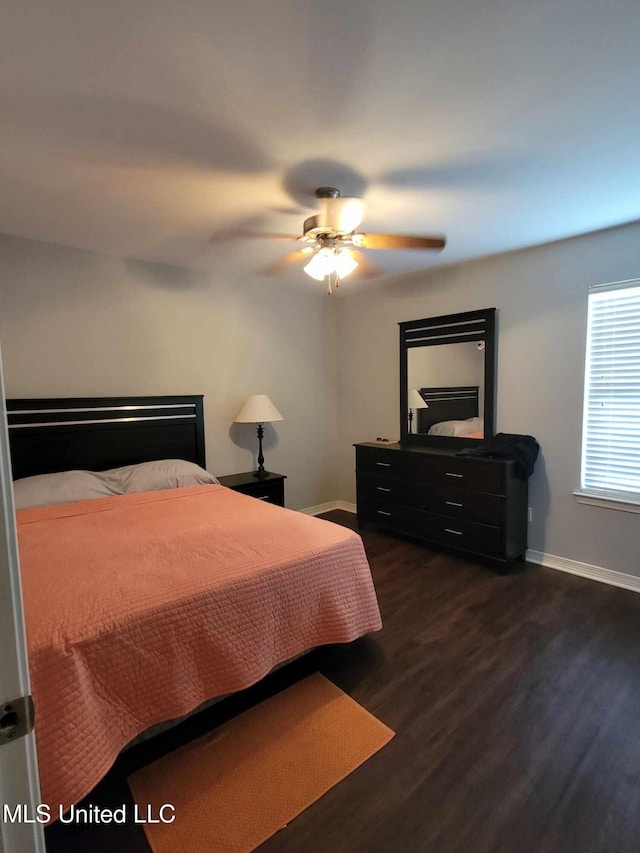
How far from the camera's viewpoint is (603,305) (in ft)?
9.77

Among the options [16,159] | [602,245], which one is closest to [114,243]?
[16,159]

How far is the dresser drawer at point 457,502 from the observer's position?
3193mm

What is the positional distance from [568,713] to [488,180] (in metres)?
2.51

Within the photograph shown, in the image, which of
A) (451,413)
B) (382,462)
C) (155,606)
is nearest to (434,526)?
(382,462)

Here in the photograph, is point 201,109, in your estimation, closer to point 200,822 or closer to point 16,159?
point 16,159

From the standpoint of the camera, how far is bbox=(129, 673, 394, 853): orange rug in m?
1.39

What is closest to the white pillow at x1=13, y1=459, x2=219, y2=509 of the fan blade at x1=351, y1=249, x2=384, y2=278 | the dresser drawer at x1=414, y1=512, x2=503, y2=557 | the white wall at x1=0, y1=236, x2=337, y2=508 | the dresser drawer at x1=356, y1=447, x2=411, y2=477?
the white wall at x1=0, y1=236, x2=337, y2=508

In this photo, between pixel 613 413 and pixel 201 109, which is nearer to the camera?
pixel 201 109

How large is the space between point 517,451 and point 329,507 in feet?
7.72

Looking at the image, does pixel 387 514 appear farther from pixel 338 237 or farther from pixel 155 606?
pixel 155 606

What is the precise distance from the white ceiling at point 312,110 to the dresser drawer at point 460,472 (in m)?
1.71

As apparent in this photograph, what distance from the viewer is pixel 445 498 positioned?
3.51m

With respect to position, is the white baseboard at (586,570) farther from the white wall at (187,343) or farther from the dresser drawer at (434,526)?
the white wall at (187,343)

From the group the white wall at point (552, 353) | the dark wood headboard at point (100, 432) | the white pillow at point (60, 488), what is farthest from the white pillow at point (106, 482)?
the white wall at point (552, 353)
